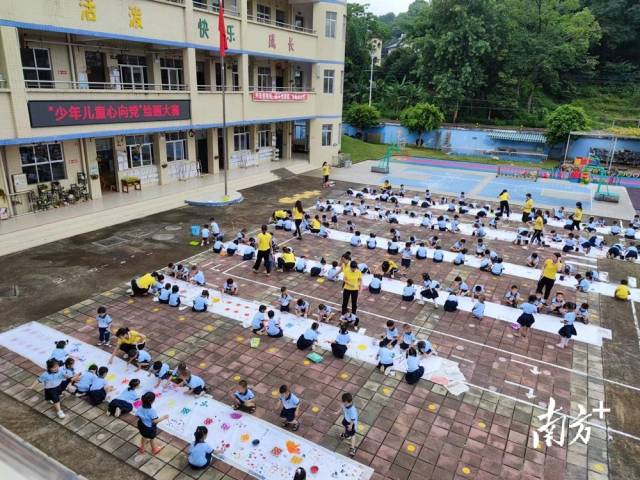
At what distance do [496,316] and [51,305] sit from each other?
38.8ft

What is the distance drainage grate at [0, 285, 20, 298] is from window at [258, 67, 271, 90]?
824 inches

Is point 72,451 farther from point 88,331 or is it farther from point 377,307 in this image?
point 377,307

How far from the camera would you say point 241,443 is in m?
7.73

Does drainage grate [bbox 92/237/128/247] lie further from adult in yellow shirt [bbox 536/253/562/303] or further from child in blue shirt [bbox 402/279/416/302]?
adult in yellow shirt [bbox 536/253/562/303]

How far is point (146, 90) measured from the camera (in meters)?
20.7

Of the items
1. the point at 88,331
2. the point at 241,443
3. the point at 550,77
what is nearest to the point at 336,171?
the point at 88,331

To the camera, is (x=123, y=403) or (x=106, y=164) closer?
(x=123, y=403)

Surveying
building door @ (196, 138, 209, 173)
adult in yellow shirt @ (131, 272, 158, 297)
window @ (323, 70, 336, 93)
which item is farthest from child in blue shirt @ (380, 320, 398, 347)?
window @ (323, 70, 336, 93)

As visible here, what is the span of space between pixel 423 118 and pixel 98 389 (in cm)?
3974

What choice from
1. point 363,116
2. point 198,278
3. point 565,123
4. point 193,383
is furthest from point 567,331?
point 363,116

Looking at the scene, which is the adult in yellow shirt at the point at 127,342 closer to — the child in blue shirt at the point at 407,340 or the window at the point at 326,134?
the child in blue shirt at the point at 407,340

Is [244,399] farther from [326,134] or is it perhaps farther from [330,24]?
[330,24]

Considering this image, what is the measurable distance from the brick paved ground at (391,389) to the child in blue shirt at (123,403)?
0.14 meters

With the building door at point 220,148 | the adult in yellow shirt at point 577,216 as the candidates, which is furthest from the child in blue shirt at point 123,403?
the building door at point 220,148
